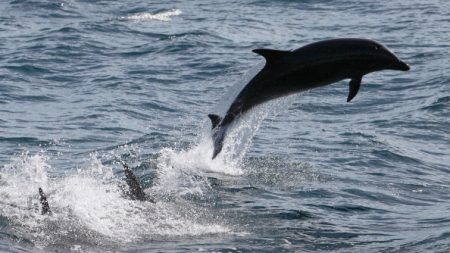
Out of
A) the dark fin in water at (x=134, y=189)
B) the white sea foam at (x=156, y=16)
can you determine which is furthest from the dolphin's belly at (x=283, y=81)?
the white sea foam at (x=156, y=16)

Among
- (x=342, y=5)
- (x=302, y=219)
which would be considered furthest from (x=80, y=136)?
(x=342, y=5)

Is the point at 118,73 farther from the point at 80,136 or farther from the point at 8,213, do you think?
the point at 8,213

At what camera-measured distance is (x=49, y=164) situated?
17297 millimetres

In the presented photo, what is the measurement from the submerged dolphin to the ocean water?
403 mm

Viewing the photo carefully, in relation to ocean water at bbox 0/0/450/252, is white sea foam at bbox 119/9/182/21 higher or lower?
lower

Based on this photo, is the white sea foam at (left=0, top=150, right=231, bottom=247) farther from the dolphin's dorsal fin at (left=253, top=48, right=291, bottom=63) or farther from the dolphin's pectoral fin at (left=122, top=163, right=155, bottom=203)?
the dolphin's dorsal fin at (left=253, top=48, right=291, bottom=63)

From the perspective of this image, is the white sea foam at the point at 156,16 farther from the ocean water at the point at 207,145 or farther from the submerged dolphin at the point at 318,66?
the submerged dolphin at the point at 318,66

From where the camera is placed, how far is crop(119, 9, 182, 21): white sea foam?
3603 centimetres

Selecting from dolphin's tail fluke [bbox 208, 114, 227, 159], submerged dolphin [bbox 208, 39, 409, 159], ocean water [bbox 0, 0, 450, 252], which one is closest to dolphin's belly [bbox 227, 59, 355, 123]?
submerged dolphin [bbox 208, 39, 409, 159]

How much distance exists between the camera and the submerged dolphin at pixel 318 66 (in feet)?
40.4

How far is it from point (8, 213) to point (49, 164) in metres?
3.97

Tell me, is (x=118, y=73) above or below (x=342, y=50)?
below

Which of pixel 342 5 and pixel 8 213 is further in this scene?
pixel 342 5

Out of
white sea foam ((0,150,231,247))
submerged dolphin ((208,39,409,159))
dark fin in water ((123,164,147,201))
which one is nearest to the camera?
submerged dolphin ((208,39,409,159))
